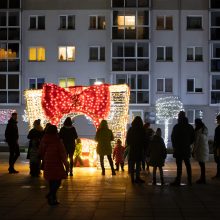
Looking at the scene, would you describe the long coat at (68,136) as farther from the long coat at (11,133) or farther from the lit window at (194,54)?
the lit window at (194,54)

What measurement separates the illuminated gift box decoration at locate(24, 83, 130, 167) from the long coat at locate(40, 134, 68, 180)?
10.6m

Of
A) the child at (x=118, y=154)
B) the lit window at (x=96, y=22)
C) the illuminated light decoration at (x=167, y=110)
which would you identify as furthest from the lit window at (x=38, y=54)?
the child at (x=118, y=154)

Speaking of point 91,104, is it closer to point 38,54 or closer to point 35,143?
point 35,143

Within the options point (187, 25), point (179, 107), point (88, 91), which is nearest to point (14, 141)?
point (88, 91)

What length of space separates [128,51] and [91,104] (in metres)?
32.0

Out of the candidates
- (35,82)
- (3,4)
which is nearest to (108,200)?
(35,82)

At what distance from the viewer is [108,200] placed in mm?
14617

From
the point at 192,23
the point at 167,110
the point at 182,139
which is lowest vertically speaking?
the point at 182,139

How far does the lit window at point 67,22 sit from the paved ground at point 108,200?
36391 millimetres

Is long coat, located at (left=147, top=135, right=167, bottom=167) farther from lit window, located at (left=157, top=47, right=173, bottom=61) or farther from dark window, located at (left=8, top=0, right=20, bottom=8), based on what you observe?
dark window, located at (left=8, top=0, right=20, bottom=8)

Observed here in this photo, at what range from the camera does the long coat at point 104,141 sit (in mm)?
21578

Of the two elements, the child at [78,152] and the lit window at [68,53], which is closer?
the child at [78,152]

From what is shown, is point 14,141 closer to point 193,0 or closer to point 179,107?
point 179,107

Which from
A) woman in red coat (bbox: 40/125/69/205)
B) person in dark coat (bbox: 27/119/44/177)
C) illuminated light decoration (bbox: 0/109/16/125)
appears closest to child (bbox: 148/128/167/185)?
person in dark coat (bbox: 27/119/44/177)
